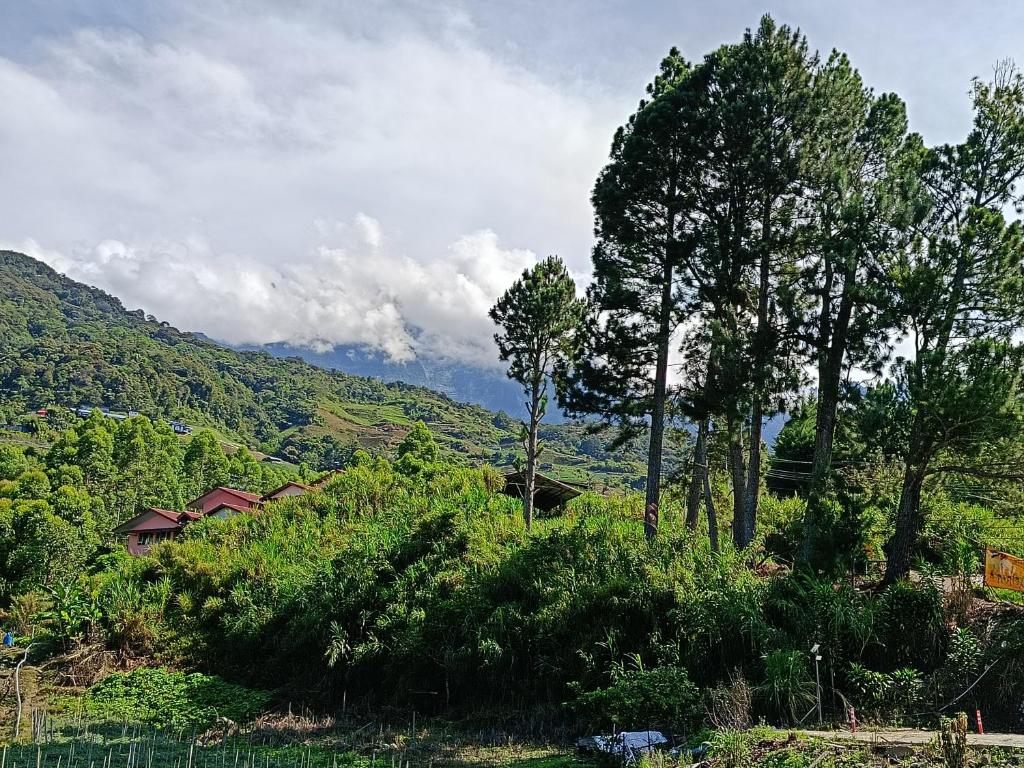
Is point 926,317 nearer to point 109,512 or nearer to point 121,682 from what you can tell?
point 121,682

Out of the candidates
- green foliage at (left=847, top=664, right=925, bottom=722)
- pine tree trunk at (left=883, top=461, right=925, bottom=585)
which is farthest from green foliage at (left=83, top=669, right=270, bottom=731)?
pine tree trunk at (left=883, top=461, right=925, bottom=585)

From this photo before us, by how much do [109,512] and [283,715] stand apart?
35.0 m

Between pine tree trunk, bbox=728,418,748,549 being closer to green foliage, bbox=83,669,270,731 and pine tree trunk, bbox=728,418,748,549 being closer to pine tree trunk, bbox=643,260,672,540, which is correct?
pine tree trunk, bbox=643,260,672,540

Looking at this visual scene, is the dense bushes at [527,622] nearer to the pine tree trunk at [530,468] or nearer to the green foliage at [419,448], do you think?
the pine tree trunk at [530,468]

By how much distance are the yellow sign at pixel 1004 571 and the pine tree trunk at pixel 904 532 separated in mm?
1037

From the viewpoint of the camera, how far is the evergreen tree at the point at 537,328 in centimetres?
1762

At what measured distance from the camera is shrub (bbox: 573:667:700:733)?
357 inches

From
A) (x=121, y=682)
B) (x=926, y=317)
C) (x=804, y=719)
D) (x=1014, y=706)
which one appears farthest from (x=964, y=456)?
(x=121, y=682)

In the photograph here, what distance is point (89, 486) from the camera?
4178 cm

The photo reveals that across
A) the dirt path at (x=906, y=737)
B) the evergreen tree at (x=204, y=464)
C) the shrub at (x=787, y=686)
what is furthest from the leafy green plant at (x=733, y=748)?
the evergreen tree at (x=204, y=464)

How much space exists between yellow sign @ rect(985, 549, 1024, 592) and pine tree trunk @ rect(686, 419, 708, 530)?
238 inches

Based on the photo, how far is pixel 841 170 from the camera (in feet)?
38.5

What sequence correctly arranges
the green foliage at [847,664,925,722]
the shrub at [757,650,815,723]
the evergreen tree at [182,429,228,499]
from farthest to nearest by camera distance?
the evergreen tree at [182,429,228,499], the shrub at [757,650,815,723], the green foliage at [847,664,925,722]

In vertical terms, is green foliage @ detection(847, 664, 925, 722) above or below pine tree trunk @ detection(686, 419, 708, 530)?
below
